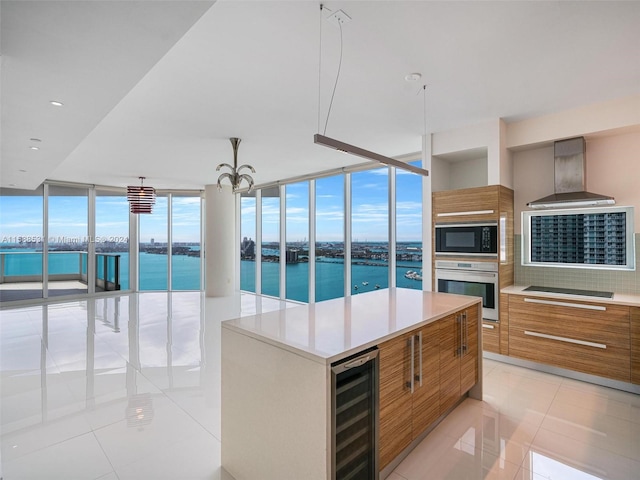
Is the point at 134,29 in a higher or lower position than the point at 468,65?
lower

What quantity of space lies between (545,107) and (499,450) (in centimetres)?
335

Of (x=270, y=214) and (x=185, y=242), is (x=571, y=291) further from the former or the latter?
(x=185, y=242)

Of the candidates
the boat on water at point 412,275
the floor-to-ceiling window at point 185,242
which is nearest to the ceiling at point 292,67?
the boat on water at point 412,275

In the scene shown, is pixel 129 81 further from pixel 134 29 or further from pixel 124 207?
pixel 124 207

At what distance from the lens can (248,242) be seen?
937 centimetres

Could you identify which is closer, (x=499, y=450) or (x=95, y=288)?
(x=499, y=450)

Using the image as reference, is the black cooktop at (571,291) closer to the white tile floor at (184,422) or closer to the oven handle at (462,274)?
the oven handle at (462,274)

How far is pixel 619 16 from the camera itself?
2133 millimetres

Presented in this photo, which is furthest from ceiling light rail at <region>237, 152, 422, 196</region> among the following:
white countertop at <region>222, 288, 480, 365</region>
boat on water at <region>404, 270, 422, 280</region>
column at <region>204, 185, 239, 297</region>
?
white countertop at <region>222, 288, 480, 365</region>

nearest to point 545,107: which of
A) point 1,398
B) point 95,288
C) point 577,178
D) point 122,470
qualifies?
point 577,178

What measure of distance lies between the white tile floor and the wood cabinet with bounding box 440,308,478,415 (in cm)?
24

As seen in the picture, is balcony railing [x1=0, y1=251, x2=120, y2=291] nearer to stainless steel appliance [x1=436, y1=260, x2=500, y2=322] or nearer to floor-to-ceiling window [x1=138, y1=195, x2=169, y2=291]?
floor-to-ceiling window [x1=138, y1=195, x2=169, y2=291]

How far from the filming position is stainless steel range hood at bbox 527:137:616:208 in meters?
3.63

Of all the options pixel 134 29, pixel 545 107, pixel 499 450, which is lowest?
pixel 499 450
